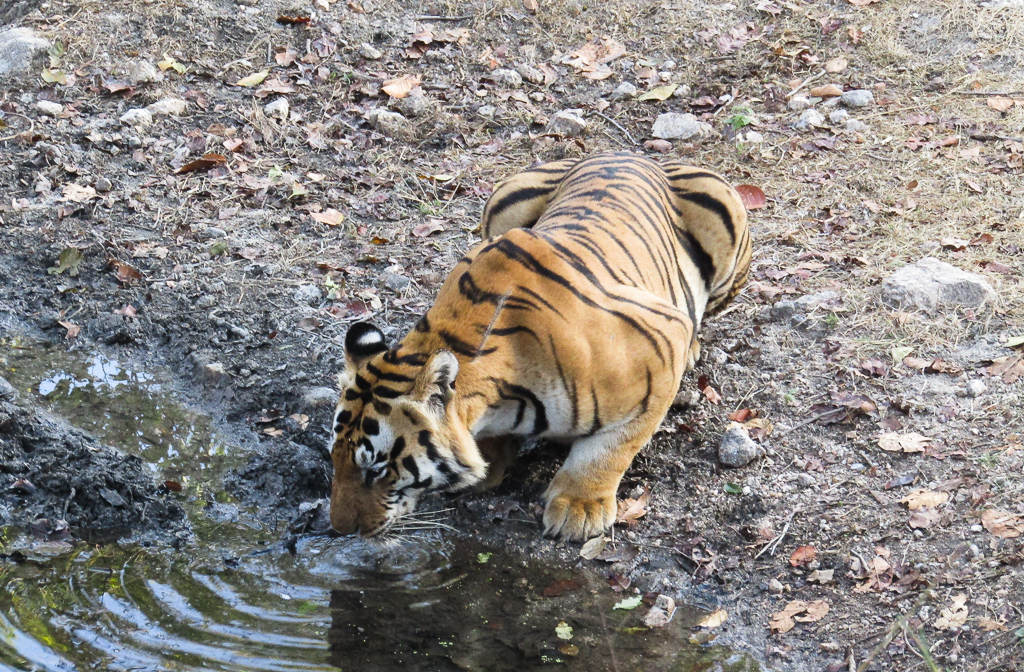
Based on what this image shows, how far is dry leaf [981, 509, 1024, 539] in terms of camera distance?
3.83 m

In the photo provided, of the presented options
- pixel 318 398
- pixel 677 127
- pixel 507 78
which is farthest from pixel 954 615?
pixel 507 78

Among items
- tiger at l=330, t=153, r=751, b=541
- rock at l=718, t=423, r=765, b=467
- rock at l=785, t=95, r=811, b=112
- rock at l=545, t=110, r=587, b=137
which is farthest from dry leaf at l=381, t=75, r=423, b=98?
rock at l=718, t=423, r=765, b=467

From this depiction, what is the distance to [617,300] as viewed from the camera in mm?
4121

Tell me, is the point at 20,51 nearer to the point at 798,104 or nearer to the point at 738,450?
the point at 798,104

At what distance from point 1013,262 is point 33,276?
18.7 feet

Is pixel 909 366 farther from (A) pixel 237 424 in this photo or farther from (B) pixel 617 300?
(A) pixel 237 424

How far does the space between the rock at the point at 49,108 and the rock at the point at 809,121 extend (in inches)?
215

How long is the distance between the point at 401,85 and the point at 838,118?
3.39 metres

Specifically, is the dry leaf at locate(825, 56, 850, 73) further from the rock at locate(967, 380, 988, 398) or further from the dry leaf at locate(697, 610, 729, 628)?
the dry leaf at locate(697, 610, 729, 628)

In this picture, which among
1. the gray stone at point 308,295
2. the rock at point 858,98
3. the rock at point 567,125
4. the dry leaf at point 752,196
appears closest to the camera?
the gray stone at point 308,295

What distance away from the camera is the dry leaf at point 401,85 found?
7707 mm

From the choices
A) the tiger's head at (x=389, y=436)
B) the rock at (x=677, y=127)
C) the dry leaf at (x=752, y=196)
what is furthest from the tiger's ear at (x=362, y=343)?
the rock at (x=677, y=127)

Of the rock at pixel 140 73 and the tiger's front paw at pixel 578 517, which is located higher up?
the rock at pixel 140 73

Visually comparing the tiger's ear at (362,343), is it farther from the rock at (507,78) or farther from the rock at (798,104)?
the rock at (798,104)
